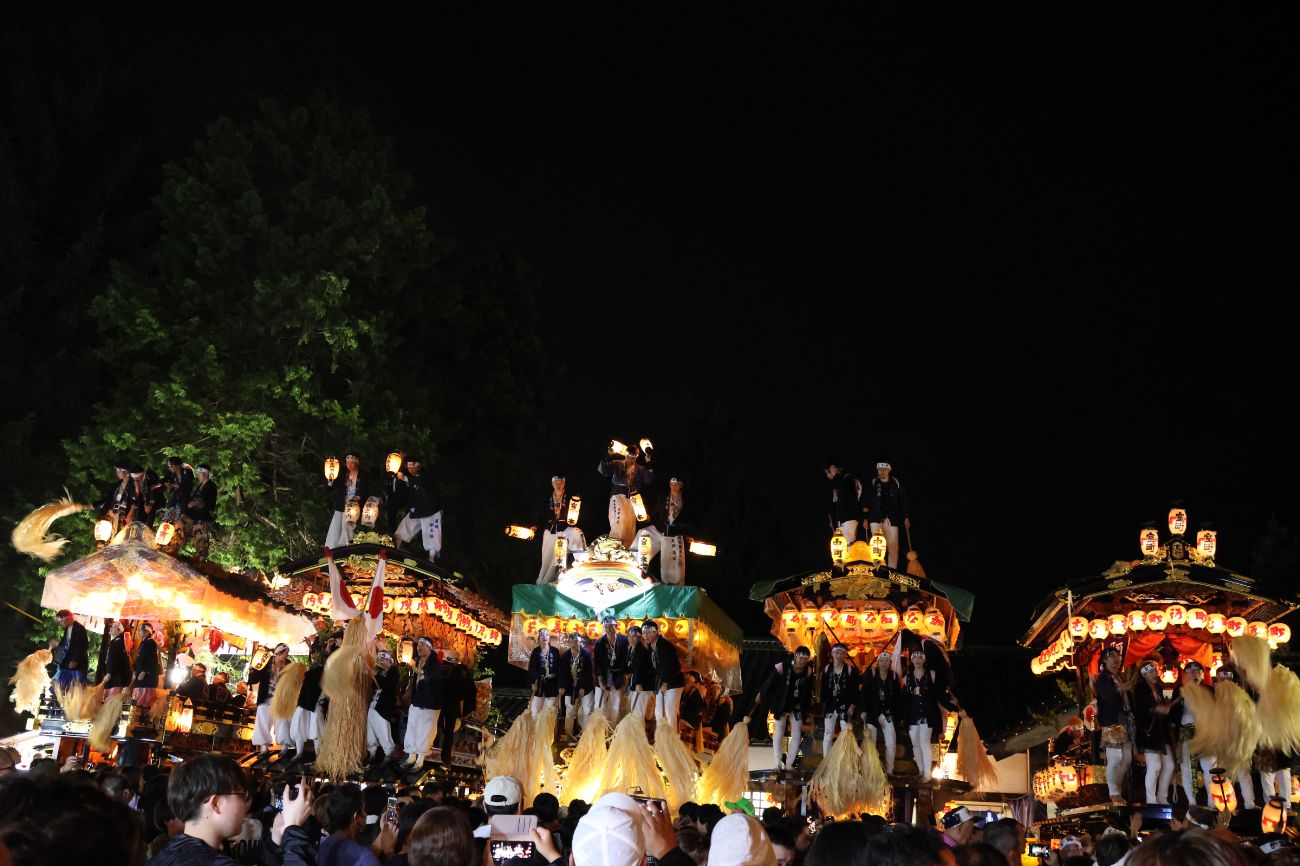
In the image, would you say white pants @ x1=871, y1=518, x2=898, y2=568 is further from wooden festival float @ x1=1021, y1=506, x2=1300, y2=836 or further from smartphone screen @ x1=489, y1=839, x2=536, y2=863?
smartphone screen @ x1=489, y1=839, x2=536, y2=863

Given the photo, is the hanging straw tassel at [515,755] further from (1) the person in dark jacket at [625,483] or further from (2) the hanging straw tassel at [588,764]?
(1) the person in dark jacket at [625,483]

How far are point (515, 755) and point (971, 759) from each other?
592cm

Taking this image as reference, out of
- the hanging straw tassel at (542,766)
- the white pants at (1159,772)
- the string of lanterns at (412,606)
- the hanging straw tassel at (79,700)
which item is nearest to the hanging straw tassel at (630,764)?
the hanging straw tassel at (542,766)

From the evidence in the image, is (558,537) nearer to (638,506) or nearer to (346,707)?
(638,506)

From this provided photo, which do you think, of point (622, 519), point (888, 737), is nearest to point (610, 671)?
point (622, 519)

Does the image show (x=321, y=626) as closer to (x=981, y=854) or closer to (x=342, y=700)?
(x=342, y=700)

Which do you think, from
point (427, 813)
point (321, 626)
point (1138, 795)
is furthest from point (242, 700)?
point (427, 813)

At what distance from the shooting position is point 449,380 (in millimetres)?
26125

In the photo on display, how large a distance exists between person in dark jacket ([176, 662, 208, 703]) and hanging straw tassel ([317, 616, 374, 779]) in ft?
7.64

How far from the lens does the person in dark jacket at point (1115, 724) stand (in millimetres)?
14039

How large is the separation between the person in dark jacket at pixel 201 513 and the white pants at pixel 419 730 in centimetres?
480

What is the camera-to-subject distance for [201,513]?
60.8 feet

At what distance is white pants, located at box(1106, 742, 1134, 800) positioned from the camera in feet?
46.0

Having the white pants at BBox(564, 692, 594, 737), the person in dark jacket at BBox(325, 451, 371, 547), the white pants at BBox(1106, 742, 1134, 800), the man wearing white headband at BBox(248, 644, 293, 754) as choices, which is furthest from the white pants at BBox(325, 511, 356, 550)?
the white pants at BBox(1106, 742, 1134, 800)
